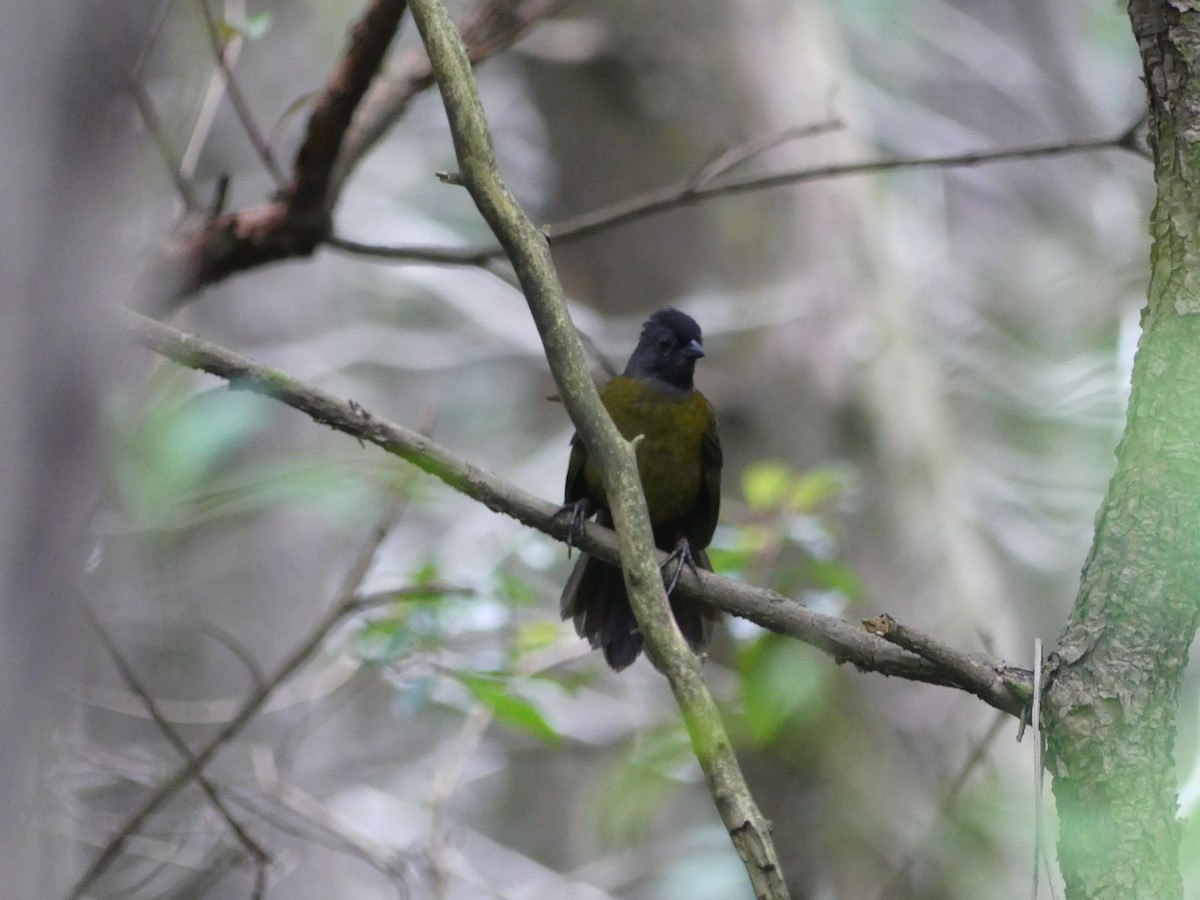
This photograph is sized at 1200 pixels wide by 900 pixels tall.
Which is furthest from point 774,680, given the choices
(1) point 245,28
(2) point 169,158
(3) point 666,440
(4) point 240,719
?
(1) point 245,28

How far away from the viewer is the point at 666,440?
4.59 meters

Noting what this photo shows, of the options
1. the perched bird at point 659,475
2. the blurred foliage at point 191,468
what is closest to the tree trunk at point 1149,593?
the perched bird at point 659,475

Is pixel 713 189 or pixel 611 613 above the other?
pixel 713 189

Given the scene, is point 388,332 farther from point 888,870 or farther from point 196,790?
point 888,870

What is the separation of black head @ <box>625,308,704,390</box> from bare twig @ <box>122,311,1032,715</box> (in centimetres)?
187

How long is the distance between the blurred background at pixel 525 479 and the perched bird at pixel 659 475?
0.20 metres

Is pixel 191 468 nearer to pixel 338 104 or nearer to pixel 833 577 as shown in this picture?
pixel 338 104

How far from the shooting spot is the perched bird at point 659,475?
4191mm

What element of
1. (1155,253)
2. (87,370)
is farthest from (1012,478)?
(87,370)

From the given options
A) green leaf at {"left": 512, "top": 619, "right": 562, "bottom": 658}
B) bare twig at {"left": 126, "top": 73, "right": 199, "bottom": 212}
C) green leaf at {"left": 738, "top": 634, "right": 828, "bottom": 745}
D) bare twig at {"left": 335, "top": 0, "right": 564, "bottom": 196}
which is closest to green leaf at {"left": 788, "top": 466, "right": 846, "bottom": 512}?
green leaf at {"left": 738, "top": 634, "right": 828, "bottom": 745}

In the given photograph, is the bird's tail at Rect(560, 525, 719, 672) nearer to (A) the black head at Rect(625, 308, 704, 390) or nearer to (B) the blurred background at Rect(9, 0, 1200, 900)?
(B) the blurred background at Rect(9, 0, 1200, 900)

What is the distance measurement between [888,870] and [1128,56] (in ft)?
24.4

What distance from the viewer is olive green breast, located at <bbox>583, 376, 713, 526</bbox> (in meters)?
4.55

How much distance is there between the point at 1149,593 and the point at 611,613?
235 cm
